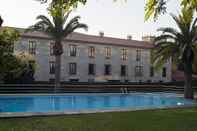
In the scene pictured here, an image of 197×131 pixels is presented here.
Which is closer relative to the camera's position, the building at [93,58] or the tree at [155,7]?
the tree at [155,7]

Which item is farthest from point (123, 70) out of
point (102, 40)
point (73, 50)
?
point (73, 50)

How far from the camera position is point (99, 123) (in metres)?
12.3

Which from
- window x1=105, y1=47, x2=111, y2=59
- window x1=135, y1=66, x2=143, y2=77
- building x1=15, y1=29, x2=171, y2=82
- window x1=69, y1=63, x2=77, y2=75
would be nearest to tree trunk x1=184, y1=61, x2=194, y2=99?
building x1=15, y1=29, x2=171, y2=82

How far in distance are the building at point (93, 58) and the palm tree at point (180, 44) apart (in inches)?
863

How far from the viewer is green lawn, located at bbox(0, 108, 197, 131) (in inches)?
440

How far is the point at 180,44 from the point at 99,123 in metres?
17.6

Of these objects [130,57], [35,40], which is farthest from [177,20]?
[130,57]

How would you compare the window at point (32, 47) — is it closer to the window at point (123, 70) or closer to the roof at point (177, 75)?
the window at point (123, 70)

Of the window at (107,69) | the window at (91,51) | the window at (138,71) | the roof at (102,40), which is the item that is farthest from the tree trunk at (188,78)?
the window at (138,71)

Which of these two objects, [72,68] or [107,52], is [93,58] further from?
[72,68]

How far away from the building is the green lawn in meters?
34.4

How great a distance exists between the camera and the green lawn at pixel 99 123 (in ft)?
36.6

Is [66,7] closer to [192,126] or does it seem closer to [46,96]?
[192,126]

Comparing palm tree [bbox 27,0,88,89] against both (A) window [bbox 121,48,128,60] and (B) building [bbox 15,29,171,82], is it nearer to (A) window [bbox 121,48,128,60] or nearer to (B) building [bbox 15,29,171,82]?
(B) building [bbox 15,29,171,82]
